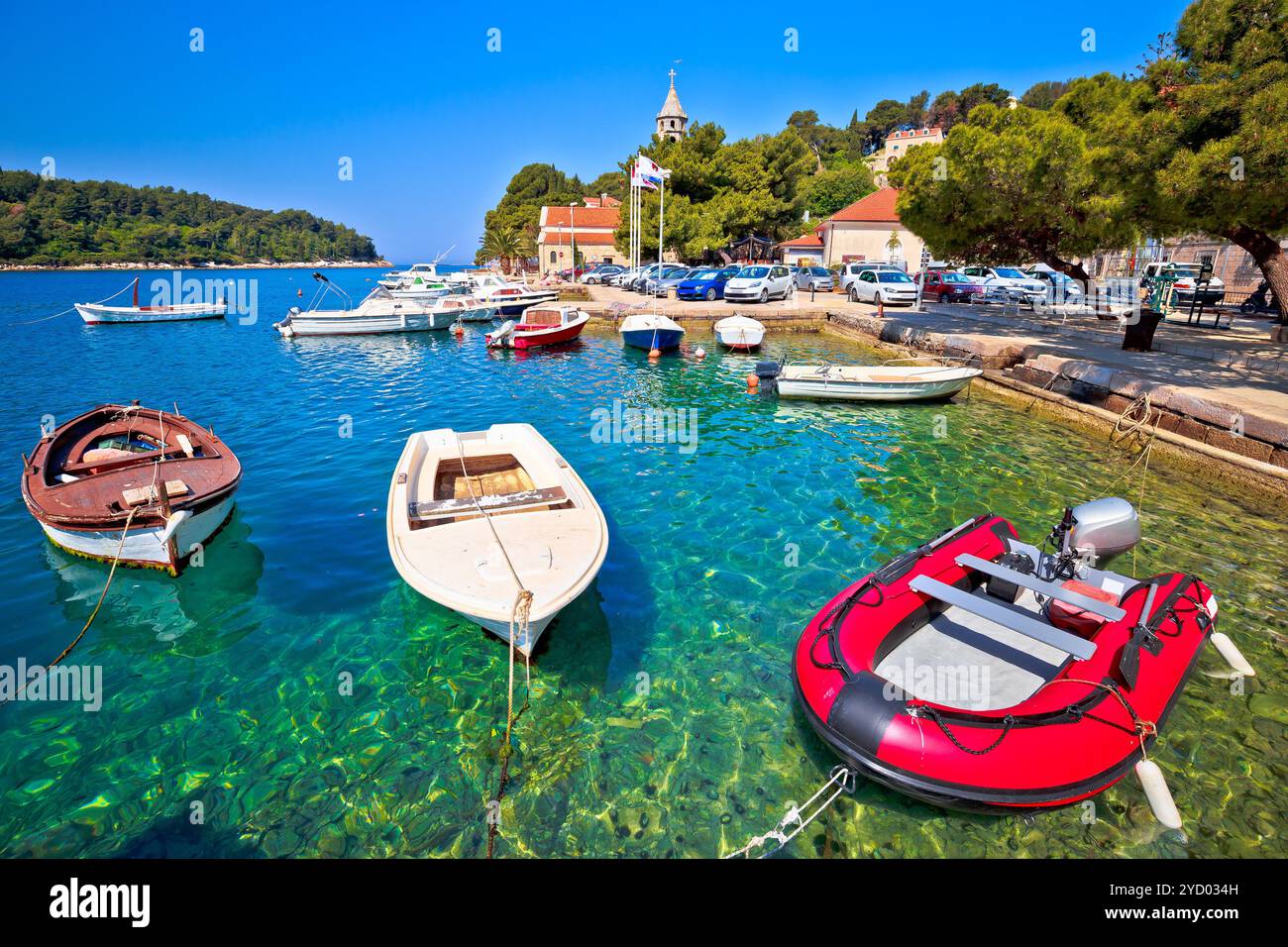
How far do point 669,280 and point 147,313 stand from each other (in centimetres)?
3195

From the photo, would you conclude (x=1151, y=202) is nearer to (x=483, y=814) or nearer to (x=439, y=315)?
(x=483, y=814)

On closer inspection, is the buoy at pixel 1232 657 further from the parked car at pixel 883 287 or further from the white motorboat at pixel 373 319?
the white motorboat at pixel 373 319

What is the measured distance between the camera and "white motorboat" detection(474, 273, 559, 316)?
3312 cm

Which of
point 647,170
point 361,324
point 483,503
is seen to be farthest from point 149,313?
point 483,503

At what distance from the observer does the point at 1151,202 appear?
1210 centimetres

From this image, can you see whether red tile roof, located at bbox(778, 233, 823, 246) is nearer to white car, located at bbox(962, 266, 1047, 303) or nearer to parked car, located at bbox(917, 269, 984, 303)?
white car, located at bbox(962, 266, 1047, 303)

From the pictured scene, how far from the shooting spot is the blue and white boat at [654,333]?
2261cm

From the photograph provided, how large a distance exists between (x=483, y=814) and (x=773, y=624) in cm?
363

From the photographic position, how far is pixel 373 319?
29.9 meters

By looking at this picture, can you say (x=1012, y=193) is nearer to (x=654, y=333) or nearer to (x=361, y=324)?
(x=654, y=333)

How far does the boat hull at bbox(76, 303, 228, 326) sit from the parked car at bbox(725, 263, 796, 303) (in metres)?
31.9

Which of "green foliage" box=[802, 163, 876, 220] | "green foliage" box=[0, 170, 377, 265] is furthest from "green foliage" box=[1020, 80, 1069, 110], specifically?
"green foliage" box=[0, 170, 377, 265]

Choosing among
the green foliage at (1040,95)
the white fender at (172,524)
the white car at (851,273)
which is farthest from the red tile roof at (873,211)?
the green foliage at (1040,95)
